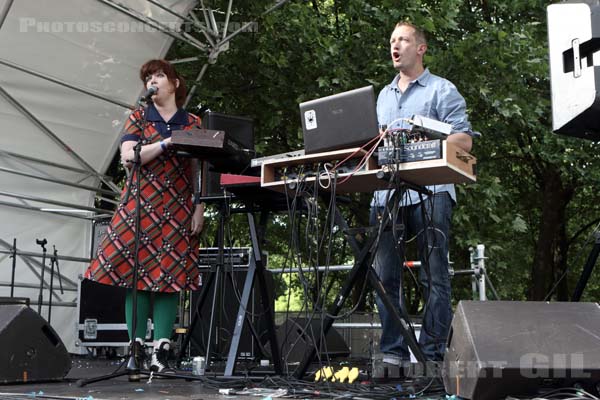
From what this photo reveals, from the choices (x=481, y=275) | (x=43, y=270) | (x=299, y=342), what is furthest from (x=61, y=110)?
(x=481, y=275)

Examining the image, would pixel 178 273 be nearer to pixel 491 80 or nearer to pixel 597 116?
pixel 597 116

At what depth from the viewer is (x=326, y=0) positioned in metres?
9.72

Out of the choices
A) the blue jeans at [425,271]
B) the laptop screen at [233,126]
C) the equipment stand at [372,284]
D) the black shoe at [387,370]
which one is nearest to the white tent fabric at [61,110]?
the laptop screen at [233,126]

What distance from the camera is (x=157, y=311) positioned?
364 cm

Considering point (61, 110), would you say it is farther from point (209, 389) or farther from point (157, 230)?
point (209, 389)

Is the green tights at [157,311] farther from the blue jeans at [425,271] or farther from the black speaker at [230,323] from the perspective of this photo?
the black speaker at [230,323]

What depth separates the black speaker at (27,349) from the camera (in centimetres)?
304

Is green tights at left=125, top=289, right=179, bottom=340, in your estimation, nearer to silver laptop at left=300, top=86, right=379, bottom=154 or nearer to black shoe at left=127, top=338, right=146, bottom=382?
black shoe at left=127, top=338, right=146, bottom=382

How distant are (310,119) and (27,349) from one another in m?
1.66

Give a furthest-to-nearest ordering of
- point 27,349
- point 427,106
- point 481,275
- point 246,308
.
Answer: point 481,275 < point 427,106 < point 246,308 < point 27,349

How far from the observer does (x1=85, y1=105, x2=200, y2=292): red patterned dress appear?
3.50 metres

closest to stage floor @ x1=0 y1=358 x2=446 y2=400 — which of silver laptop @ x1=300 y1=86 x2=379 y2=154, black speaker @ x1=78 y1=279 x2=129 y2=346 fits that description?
silver laptop @ x1=300 y1=86 x2=379 y2=154

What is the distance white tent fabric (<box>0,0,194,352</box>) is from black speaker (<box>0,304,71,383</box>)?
137 inches

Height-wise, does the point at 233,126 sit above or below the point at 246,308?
above
